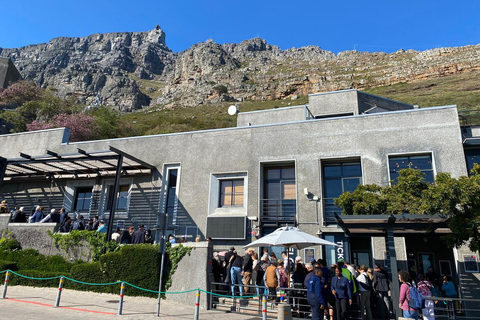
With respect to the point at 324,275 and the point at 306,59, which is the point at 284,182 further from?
the point at 306,59

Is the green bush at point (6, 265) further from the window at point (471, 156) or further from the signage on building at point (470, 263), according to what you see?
the window at point (471, 156)

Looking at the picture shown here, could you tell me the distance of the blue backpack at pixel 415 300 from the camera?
28.1 feet

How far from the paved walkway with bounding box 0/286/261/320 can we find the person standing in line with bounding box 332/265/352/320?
8.45ft

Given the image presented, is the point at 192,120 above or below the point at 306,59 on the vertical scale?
below

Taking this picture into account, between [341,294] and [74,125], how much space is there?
99.0 feet

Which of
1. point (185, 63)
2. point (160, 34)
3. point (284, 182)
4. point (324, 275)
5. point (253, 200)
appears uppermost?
point (160, 34)

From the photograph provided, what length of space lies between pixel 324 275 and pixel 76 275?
32.5 feet

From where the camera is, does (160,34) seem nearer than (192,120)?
No

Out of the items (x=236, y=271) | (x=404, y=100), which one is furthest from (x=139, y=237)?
(x=404, y=100)

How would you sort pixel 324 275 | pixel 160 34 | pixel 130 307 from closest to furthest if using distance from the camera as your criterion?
pixel 324 275 → pixel 130 307 → pixel 160 34

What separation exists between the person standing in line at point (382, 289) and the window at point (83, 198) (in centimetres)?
1712

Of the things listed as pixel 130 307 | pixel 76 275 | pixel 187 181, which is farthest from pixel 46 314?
pixel 187 181

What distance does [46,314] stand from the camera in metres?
8.88

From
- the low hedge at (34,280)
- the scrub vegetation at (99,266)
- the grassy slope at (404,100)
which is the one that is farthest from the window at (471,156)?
the grassy slope at (404,100)
